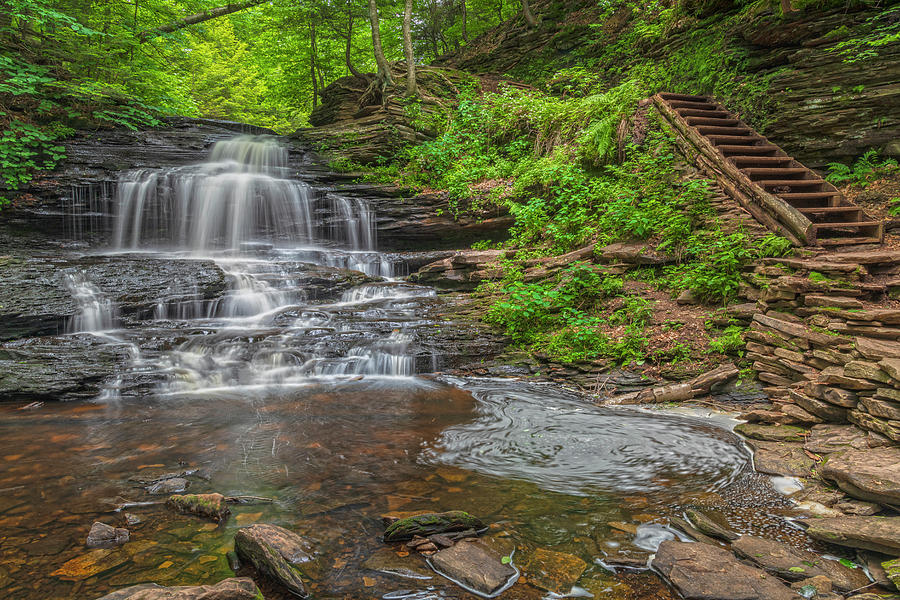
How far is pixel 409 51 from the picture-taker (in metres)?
15.4

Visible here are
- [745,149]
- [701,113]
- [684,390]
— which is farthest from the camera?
[701,113]

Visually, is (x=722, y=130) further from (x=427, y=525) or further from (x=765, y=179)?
(x=427, y=525)

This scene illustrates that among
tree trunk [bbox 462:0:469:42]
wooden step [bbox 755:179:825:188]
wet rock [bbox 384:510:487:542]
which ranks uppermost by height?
tree trunk [bbox 462:0:469:42]

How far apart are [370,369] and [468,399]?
193cm

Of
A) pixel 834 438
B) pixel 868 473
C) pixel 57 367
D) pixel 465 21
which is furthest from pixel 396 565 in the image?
pixel 465 21

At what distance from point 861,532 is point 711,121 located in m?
8.63

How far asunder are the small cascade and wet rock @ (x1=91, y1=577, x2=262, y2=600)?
727 cm

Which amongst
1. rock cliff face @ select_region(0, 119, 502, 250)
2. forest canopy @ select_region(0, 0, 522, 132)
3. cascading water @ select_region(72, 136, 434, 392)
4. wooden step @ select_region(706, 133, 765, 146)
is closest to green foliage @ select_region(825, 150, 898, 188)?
wooden step @ select_region(706, 133, 765, 146)

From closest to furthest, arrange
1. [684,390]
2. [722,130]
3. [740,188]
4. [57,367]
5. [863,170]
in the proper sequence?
1. [684,390]
2. [57,367]
3. [740,188]
4. [863,170]
5. [722,130]

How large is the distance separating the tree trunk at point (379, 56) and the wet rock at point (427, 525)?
1584cm

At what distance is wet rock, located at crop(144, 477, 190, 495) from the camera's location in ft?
11.4

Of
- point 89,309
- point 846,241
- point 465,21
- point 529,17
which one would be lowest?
point 89,309

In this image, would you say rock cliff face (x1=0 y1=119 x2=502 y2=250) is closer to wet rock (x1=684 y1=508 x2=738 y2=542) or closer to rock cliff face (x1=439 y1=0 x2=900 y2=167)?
rock cliff face (x1=439 y1=0 x2=900 y2=167)

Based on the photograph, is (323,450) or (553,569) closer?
(553,569)
